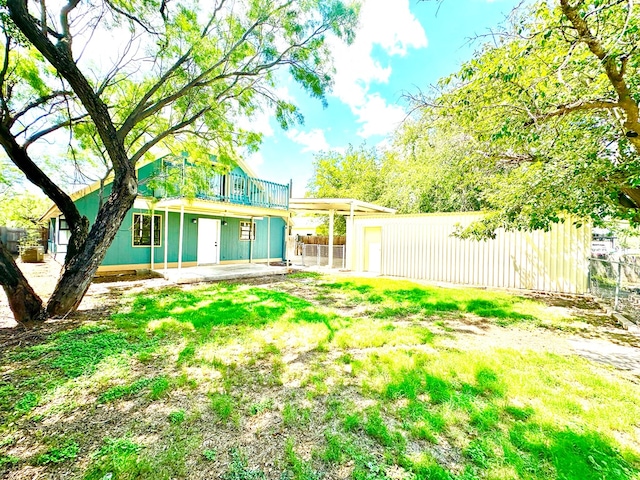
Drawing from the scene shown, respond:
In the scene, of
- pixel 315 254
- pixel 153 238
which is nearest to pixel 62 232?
pixel 153 238

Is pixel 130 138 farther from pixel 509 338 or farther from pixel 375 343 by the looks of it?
pixel 509 338

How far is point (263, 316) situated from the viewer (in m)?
5.73

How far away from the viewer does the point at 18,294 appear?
4820 mm

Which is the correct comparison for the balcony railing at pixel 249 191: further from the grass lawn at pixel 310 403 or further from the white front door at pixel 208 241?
the grass lawn at pixel 310 403

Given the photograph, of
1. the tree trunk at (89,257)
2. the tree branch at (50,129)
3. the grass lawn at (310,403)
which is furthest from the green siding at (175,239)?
the grass lawn at (310,403)

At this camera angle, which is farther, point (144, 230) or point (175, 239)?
point (175, 239)

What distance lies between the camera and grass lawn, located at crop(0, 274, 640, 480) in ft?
6.64

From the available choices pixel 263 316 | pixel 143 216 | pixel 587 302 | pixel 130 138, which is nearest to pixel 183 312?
pixel 263 316

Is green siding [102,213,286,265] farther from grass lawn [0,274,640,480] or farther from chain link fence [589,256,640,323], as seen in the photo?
chain link fence [589,256,640,323]

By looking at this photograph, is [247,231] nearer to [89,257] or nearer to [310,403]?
[89,257]

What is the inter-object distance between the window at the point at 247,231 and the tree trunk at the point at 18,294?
31.4 ft

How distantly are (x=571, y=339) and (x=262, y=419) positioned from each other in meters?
5.27

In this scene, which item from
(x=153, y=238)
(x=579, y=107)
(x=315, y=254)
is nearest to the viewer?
(x=579, y=107)

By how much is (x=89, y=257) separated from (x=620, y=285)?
10.8 meters
